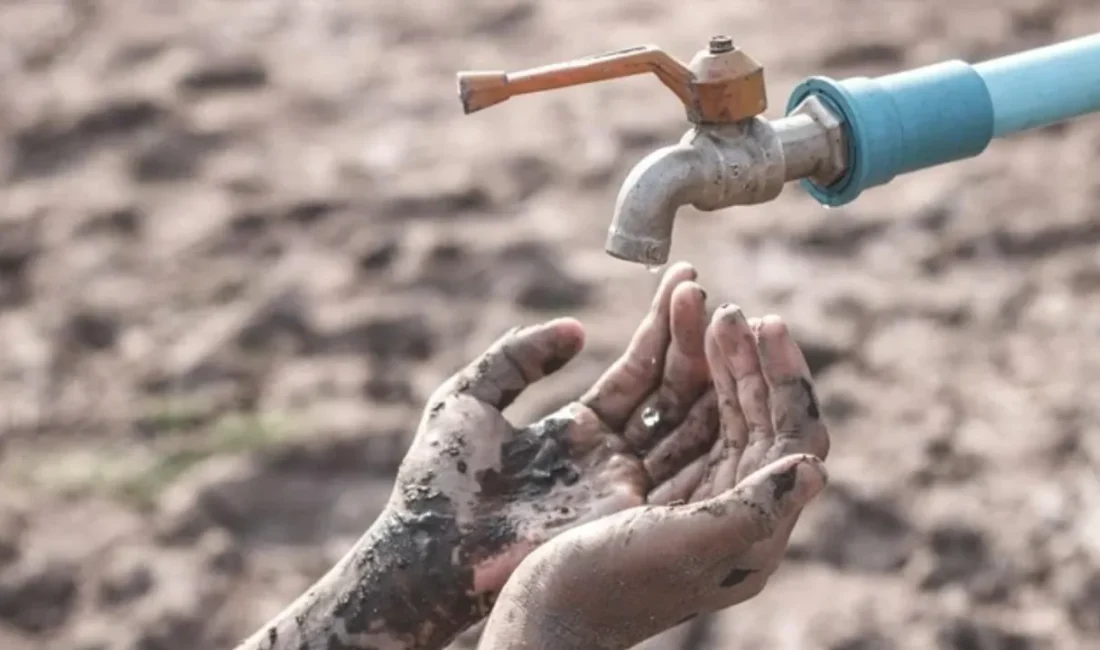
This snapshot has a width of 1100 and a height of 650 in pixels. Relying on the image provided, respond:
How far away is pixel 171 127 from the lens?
4.50 metres

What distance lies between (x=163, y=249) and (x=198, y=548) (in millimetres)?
1172

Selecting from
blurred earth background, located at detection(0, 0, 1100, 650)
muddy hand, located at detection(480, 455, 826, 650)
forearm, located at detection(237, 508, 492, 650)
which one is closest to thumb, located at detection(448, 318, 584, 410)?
forearm, located at detection(237, 508, 492, 650)

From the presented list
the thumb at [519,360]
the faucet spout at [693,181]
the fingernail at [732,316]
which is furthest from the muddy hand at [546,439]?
the faucet spout at [693,181]

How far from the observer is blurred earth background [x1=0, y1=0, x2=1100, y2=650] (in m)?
2.96

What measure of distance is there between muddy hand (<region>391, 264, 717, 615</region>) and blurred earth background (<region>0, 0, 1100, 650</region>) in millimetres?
925

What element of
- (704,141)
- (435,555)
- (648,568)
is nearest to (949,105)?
(704,141)

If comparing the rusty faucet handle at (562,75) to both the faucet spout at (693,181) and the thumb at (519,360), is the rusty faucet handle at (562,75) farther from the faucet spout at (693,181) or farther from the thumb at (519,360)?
the thumb at (519,360)

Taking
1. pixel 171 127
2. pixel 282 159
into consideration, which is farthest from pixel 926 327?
pixel 171 127

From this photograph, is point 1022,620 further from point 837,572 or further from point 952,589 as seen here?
point 837,572

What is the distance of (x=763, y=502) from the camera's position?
155cm

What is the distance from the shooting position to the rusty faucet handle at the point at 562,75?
153 cm

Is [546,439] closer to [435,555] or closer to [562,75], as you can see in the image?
[435,555]

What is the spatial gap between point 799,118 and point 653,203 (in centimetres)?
19

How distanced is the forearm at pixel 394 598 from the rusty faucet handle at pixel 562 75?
0.58 meters
